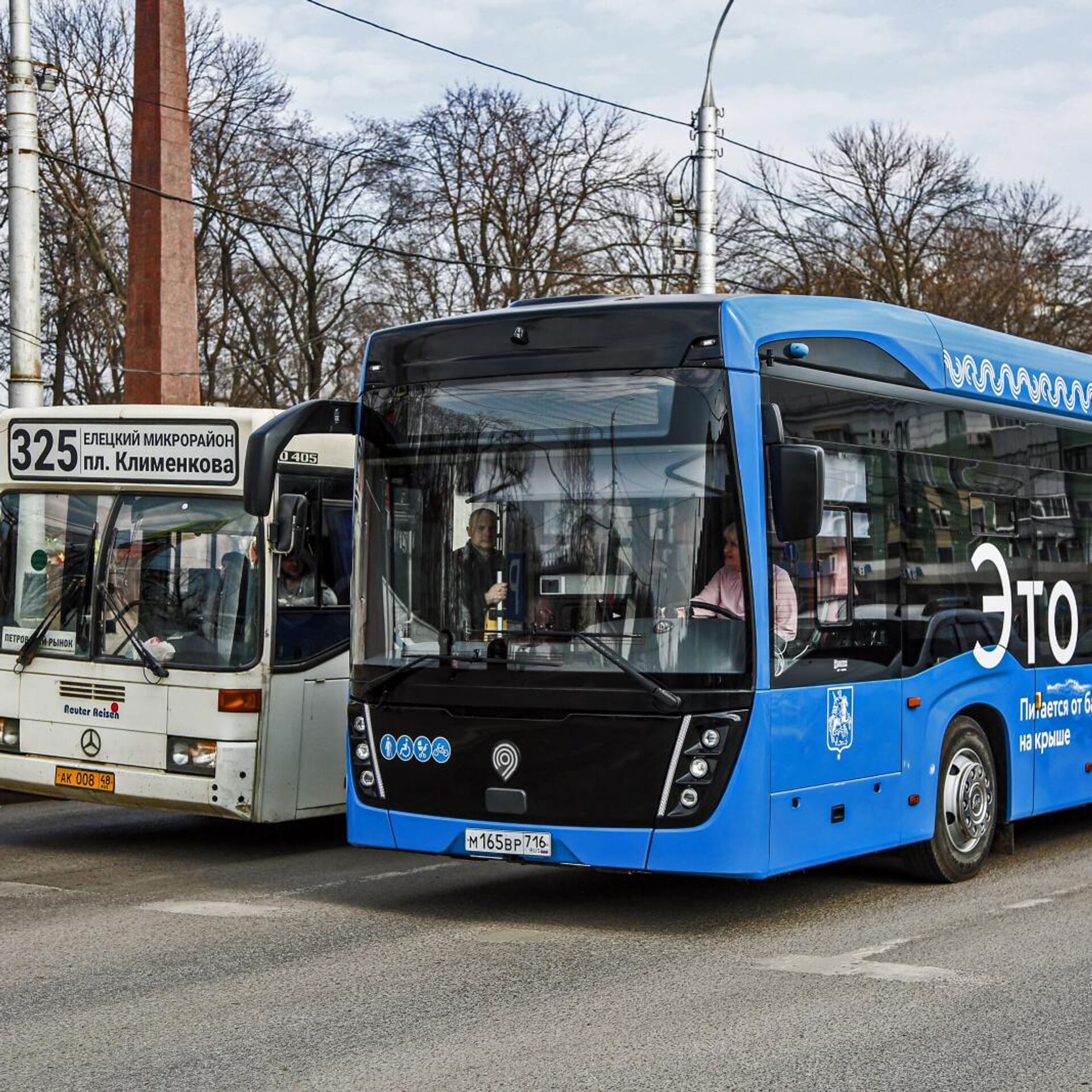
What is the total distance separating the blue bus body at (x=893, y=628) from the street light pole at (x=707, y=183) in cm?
1109

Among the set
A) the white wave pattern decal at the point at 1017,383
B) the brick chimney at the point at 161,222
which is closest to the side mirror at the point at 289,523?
the white wave pattern decal at the point at 1017,383

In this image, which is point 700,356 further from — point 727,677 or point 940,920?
point 940,920

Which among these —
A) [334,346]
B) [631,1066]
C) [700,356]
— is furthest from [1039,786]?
[334,346]

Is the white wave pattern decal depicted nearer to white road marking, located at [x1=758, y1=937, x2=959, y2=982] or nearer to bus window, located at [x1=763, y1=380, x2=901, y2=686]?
bus window, located at [x1=763, y1=380, x2=901, y2=686]

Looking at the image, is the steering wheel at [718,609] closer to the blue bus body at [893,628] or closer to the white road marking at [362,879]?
the blue bus body at [893,628]

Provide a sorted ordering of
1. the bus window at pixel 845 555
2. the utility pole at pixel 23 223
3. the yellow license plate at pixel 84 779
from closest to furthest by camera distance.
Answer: the bus window at pixel 845 555 < the yellow license plate at pixel 84 779 < the utility pole at pixel 23 223

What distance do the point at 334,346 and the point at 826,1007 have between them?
34.7 meters

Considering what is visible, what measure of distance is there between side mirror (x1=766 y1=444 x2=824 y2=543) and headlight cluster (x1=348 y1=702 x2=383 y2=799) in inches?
88.3

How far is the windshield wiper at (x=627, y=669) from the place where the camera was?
7484 mm

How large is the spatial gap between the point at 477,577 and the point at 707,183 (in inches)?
581

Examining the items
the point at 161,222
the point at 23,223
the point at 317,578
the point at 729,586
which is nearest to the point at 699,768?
the point at 729,586

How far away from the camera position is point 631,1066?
5559mm

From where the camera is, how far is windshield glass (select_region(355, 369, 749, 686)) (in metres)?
7.53

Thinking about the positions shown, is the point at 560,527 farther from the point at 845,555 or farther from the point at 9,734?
the point at 9,734
